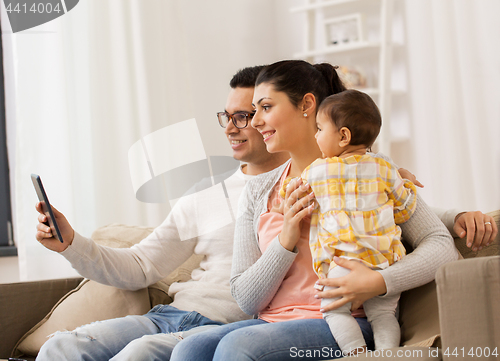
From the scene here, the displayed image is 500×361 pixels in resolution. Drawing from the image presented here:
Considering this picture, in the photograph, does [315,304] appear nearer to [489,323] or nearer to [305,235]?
[305,235]

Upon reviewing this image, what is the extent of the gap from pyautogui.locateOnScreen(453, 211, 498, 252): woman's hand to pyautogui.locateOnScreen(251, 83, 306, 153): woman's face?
16.7 inches

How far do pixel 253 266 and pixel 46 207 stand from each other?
1.69 feet

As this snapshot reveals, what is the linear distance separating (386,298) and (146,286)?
722 mm

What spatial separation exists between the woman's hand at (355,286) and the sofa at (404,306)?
12 cm

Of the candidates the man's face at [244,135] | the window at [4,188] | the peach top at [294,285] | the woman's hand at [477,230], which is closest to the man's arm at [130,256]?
the man's face at [244,135]

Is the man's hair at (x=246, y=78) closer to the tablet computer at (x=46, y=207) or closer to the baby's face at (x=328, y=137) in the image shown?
the baby's face at (x=328, y=137)

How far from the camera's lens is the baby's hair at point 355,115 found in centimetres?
100

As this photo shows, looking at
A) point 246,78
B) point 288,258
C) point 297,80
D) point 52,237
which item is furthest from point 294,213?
point 52,237

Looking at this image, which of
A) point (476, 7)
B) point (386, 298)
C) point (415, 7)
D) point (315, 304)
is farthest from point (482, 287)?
point (415, 7)

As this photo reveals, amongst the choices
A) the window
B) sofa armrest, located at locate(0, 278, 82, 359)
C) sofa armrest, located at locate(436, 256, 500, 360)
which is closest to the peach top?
sofa armrest, located at locate(436, 256, 500, 360)

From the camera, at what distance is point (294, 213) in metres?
1.00

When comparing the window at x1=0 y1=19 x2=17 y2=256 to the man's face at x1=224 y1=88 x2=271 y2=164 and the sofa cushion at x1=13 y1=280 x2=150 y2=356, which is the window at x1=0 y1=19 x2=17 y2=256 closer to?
the sofa cushion at x1=13 y1=280 x2=150 y2=356

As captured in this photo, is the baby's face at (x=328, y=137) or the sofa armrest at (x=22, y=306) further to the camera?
the sofa armrest at (x=22, y=306)

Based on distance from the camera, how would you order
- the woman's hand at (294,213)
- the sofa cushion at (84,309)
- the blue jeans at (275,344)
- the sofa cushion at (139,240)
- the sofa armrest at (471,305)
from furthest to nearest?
1. the sofa cushion at (139,240)
2. the sofa cushion at (84,309)
3. the woman's hand at (294,213)
4. the blue jeans at (275,344)
5. the sofa armrest at (471,305)
